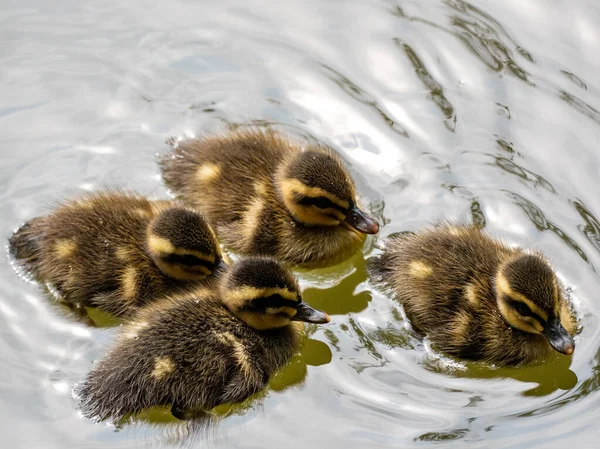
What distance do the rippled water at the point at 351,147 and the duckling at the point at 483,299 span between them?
0.11m

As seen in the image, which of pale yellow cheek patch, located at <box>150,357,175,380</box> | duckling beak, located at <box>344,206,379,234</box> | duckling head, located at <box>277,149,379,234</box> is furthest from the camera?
duckling beak, located at <box>344,206,379,234</box>

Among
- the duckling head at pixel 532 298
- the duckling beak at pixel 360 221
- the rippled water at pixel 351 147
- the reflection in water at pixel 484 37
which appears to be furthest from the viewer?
the reflection in water at pixel 484 37

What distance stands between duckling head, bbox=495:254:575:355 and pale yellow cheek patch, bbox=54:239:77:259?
1698 millimetres

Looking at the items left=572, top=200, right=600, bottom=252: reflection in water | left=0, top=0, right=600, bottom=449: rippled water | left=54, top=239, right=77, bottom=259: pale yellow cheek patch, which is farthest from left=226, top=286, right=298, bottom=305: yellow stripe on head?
left=572, top=200, right=600, bottom=252: reflection in water

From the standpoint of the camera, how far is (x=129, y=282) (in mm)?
4156

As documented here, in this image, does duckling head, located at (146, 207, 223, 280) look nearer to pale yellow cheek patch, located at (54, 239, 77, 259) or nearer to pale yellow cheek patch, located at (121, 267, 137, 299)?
pale yellow cheek patch, located at (121, 267, 137, 299)

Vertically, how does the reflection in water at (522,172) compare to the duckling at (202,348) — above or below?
above

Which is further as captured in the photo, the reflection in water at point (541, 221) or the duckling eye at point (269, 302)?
the reflection in water at point (541, 221)

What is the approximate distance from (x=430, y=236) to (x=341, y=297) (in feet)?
1.66

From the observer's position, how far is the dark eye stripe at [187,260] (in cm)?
408

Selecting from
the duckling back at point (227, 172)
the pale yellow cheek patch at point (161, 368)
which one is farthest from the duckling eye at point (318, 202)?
the pale yellow cheek patch at point (161, 368)

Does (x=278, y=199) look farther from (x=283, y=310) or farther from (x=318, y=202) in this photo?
(x=283, y=310)

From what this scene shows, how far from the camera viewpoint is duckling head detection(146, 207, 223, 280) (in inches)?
159

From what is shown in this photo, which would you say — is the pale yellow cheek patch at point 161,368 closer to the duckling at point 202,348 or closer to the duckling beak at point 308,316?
the duckling at point 202,348
